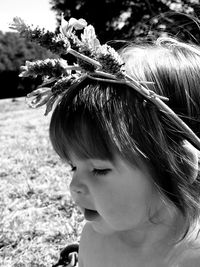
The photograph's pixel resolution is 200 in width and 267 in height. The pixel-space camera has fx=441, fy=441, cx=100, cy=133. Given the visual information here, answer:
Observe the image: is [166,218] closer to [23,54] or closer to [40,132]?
[40,132]

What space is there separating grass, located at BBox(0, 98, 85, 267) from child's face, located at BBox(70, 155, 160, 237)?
0.73 metres

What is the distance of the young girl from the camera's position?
118 centimetres

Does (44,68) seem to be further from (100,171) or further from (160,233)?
(160,233)

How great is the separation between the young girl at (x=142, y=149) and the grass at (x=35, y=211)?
707mm

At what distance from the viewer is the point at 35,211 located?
232 cm

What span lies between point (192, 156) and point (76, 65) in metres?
0.40

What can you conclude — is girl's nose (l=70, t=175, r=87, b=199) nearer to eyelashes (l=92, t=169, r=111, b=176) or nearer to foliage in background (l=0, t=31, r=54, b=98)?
eyelashes (l=92, t=169, r=111, b=176)

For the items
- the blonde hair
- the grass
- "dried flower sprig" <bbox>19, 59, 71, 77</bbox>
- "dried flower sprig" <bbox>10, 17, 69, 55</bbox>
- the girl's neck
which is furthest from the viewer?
the grass

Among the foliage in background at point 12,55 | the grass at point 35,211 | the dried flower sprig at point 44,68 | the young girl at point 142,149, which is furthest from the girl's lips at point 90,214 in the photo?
the foliage in background at point 12,55

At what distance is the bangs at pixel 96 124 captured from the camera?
1.18 meters

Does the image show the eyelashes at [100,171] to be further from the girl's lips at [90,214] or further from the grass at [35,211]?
the grass at [35,211]

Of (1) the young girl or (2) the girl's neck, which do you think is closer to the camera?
(1) the young girl

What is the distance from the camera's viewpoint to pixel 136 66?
4.12ft

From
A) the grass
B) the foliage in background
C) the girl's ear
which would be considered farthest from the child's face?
the foliage in background
